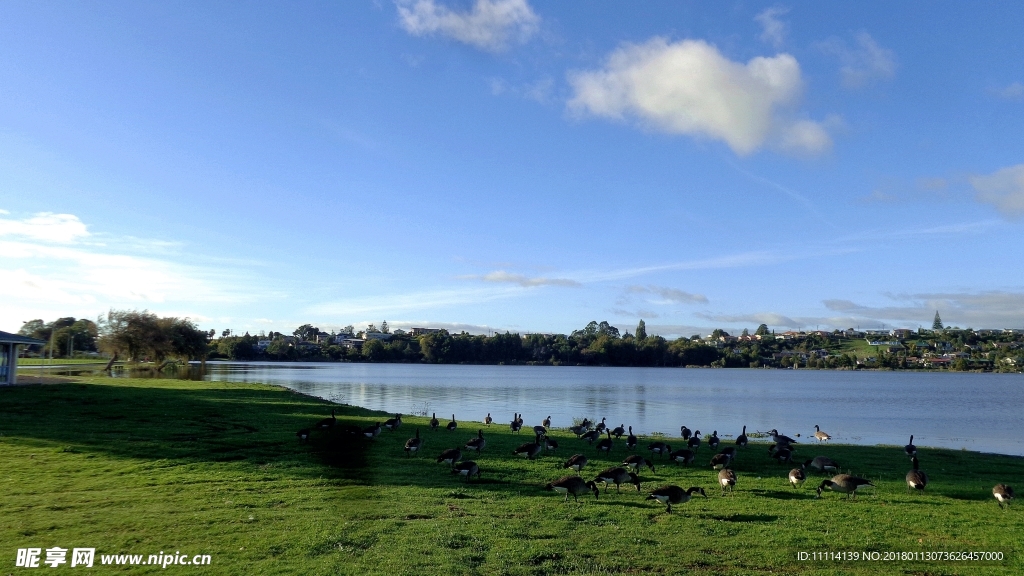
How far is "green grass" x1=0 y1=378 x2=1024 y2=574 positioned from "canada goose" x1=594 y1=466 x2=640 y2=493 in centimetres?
32

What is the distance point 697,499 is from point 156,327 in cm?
8734

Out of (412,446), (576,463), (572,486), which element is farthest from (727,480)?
(412,446)

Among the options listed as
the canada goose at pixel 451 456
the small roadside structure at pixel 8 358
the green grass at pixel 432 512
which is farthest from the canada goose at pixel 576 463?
the small roadside structure at pixel 8 358

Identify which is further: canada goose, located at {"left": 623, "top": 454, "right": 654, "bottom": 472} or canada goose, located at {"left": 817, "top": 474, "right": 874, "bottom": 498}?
canada goose, located at {"left": 623, "top": 454, "right": 654, "bottom": 472}

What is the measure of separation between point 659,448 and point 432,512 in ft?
35.5

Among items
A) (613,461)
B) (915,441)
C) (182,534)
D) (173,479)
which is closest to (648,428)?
(915,441)

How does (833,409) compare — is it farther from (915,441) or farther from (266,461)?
(266,461)

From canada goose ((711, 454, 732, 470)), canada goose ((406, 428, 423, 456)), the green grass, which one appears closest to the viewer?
the green grass

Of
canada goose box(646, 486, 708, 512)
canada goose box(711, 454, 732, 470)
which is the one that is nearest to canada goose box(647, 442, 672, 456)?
canada goose box(711, 454, 732, 470)

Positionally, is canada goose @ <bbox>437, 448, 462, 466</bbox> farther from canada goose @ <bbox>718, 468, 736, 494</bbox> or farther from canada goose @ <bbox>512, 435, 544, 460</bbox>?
canada goose @ <bbox>718, 468, 736, 494</bbox>

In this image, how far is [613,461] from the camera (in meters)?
21.0

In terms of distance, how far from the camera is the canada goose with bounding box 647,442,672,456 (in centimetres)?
2166

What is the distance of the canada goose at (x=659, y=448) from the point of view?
2166 centimetres

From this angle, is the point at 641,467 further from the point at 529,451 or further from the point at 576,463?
the point at 529,451
